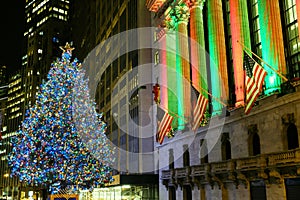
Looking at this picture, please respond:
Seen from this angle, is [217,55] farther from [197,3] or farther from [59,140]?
[59,140]

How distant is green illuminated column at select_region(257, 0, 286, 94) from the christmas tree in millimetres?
18254

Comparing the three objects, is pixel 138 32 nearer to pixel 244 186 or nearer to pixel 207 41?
pixel 207 41

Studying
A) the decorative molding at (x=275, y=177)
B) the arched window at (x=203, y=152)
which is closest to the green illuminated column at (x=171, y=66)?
the arched window at (x=203, y=152)

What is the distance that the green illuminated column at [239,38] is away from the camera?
30750mm

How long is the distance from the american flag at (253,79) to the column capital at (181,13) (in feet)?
59.8

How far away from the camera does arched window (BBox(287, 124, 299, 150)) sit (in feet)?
79.6

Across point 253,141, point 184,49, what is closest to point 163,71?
point 184,49

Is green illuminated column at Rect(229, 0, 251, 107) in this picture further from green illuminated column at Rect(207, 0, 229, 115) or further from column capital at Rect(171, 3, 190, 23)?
column capital at Rect(171, 3, 190, 23)

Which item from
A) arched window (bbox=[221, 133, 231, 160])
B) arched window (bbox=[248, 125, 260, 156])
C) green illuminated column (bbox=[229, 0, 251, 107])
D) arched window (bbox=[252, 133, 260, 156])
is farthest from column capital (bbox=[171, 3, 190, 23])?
arched window (bbox=[252, 133, 260, 156])

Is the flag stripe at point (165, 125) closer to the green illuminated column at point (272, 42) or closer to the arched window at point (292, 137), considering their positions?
the green illuminated column at point (272, 42)

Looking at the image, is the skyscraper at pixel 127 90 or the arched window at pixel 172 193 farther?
the skyscraper at pixel 127 90

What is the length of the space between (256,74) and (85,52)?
8190 centimetres

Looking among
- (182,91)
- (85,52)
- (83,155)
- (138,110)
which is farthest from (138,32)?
Answer: (85,52)

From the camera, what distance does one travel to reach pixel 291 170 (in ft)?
75.8
